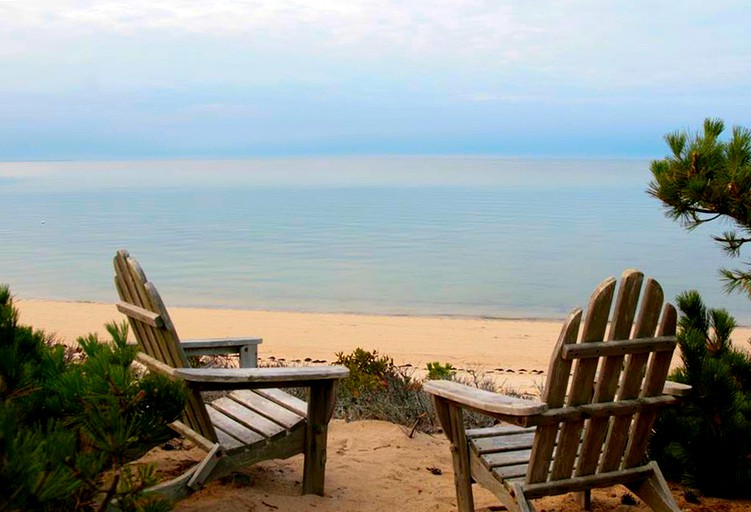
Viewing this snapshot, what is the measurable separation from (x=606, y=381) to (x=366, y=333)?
9339 mm

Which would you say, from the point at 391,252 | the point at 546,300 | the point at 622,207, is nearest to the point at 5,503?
the point at 546,300

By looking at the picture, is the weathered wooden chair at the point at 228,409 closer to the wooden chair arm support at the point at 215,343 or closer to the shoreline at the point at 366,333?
the wooden chair arm support at the point at 215,343

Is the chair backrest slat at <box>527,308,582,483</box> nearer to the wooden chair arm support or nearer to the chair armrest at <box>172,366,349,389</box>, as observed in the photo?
the chair armrest at <box>172,366,349,389</box>

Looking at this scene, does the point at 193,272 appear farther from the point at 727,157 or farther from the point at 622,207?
the point at 622,207

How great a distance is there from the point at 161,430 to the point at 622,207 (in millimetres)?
45726

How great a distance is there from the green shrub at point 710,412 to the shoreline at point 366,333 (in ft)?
12.1

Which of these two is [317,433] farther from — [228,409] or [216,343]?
[216,343]

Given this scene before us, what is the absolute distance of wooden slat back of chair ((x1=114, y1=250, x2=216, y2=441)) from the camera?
386cm

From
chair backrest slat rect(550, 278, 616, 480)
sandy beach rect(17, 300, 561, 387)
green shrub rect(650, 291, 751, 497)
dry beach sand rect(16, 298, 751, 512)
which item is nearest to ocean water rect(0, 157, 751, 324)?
sandy beach rect(17, 300, 561, 387)

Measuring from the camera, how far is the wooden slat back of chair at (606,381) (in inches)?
135

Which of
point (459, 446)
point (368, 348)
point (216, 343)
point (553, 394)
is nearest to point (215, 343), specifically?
point (216, 343)

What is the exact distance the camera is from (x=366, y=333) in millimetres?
12844

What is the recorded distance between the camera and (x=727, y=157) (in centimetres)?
405

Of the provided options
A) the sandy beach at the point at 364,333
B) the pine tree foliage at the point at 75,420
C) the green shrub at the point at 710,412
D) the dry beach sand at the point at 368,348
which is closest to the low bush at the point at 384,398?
the dry beach sand at the point at 368,348
